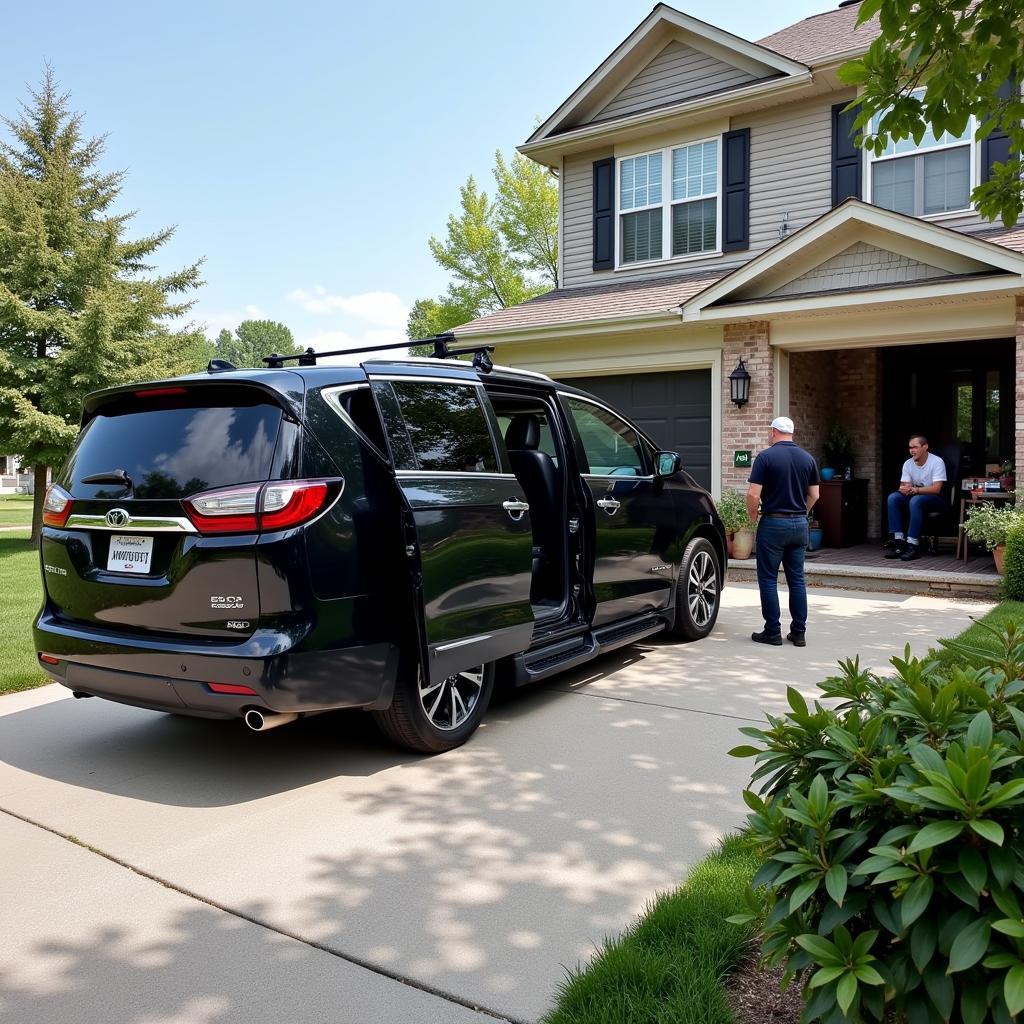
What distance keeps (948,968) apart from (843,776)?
437mm

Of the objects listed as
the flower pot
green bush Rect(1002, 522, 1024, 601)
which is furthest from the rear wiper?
the flower pot

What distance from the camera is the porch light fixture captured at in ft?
37.0

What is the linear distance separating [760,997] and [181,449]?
9.80 feet

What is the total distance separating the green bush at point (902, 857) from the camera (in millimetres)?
1521

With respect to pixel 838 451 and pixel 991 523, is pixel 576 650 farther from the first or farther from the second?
pixel 838 451

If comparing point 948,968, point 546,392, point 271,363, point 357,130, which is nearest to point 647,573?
point 546,392

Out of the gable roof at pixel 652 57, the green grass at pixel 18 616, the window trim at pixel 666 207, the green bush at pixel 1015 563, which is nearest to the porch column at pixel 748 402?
the window trim at pixel 666 207

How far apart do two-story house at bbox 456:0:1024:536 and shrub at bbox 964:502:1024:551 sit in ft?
2.46

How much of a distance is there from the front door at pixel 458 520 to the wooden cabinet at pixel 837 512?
9058 mm

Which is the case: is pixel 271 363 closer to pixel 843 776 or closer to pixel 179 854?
pixel 179 854

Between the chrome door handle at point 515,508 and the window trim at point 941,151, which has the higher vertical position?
the window trim at point 941,151

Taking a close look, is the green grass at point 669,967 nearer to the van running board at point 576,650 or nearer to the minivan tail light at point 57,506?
the van running board at point 576,650

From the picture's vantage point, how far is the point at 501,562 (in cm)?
441

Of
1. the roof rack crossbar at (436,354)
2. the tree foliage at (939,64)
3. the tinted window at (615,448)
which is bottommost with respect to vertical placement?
the tinted window at (615,448)
